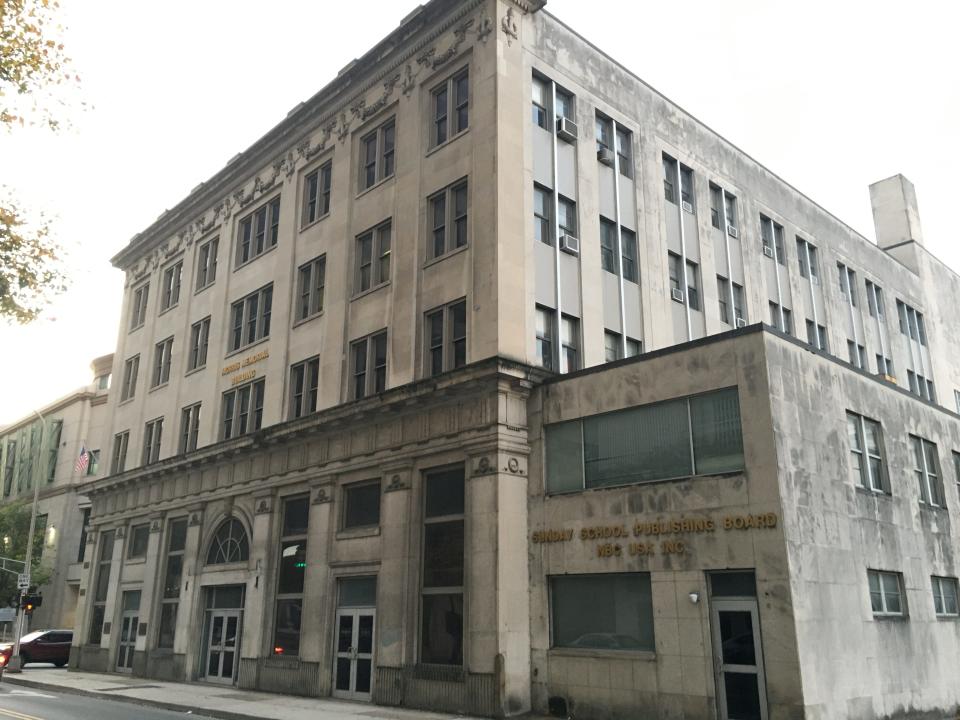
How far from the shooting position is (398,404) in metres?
24.0

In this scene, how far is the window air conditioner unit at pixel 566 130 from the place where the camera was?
84.5 feet

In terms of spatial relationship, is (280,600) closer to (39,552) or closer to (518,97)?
(518,97)

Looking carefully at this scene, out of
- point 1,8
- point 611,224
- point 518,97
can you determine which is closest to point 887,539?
point 611,224

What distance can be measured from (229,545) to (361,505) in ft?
26.2

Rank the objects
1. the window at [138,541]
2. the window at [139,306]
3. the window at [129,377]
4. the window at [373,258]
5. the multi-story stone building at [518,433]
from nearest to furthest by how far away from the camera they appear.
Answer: the multi-story stone building at [518,433] → the window at [373,258] → the window at [138,541] → the window at [129,377] → the window at [139,306]

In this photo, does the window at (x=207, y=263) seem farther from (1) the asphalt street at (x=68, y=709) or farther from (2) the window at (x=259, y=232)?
(1) the asphalt street at (x=68, y=709)

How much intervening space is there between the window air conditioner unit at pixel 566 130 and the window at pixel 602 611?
44.6 feet

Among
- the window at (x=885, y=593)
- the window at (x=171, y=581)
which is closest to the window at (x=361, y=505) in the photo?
the window at (x=171, y=581)

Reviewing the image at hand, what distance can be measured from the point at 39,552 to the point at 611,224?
51.2 m

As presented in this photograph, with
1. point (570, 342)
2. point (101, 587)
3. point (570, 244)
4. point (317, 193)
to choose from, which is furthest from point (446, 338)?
point (101, 587)

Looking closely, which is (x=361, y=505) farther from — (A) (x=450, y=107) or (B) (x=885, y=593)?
(B) (x=885, y=593)

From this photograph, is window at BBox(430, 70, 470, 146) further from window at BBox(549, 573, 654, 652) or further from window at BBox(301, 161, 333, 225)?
window at BBox(549, 573, 654, 652)

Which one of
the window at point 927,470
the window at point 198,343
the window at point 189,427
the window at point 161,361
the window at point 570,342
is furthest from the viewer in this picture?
the window at point 161,361

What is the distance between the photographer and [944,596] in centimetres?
2192
